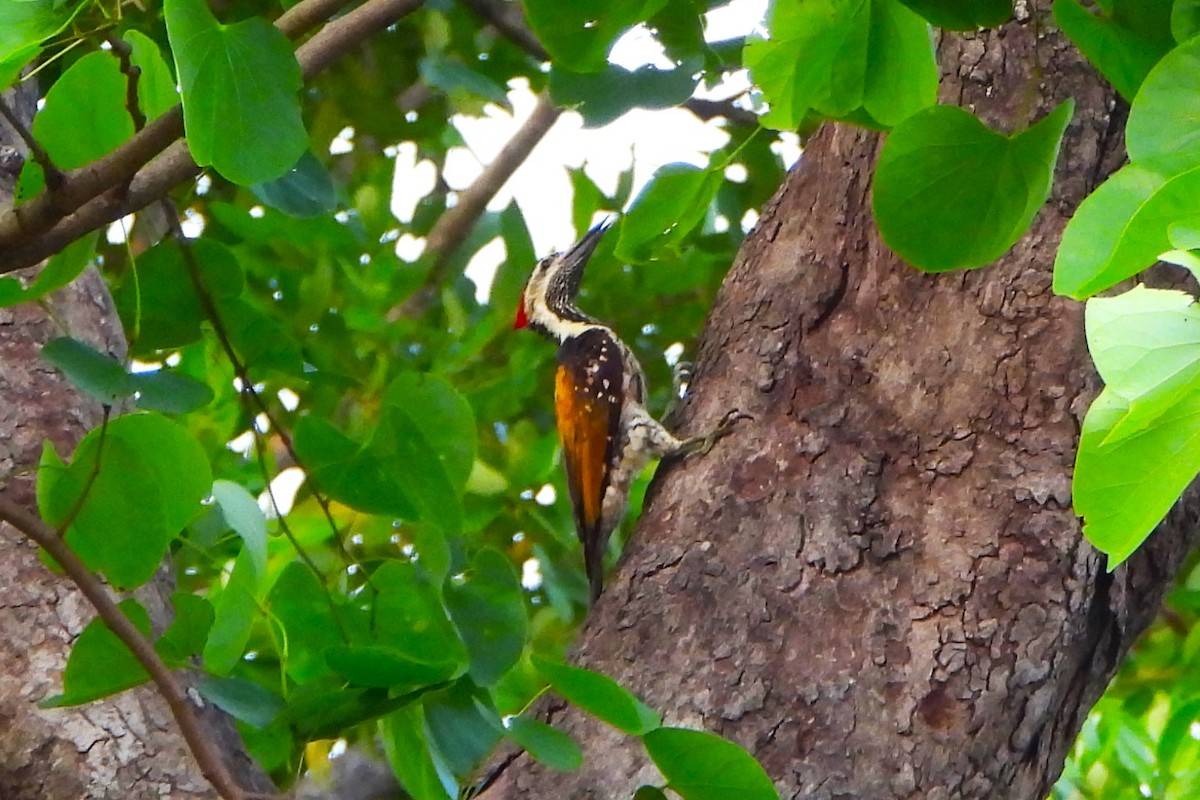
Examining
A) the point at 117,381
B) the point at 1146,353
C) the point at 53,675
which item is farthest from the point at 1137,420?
the point at 53,675

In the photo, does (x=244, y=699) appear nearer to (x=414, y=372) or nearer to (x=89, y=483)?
(x=89, y=483)

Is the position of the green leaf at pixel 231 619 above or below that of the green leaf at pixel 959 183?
below

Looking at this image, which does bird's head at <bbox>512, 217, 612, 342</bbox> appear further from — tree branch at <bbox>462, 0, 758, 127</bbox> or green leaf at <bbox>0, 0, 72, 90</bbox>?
green leaf at <bbox>0, 0, 72, 90</bbox>

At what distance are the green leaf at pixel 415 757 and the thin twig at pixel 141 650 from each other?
18 cm

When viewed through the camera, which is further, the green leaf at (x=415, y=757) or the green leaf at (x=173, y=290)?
the green leaf at (x=173, y=290)

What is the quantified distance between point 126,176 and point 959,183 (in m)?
0.66

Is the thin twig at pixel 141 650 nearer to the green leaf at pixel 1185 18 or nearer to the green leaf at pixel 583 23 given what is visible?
the green leaf at pixel 583 23

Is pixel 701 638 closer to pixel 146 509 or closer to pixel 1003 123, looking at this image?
pixel 146 509

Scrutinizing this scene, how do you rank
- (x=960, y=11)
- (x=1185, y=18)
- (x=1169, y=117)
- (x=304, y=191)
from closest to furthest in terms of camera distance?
1. (x=1169, y=117)
2. (x=1185, y=18)
3. (x=960, y=11)
4. (x=304, y=191)

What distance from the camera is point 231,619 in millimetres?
1251

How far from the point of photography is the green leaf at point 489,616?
127 centimetres

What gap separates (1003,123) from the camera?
173 centimetres

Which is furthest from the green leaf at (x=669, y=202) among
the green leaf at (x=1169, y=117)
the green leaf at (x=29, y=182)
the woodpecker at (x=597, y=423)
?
the woodpecker at (x=597, y=423)

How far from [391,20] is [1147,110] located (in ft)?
2.44
